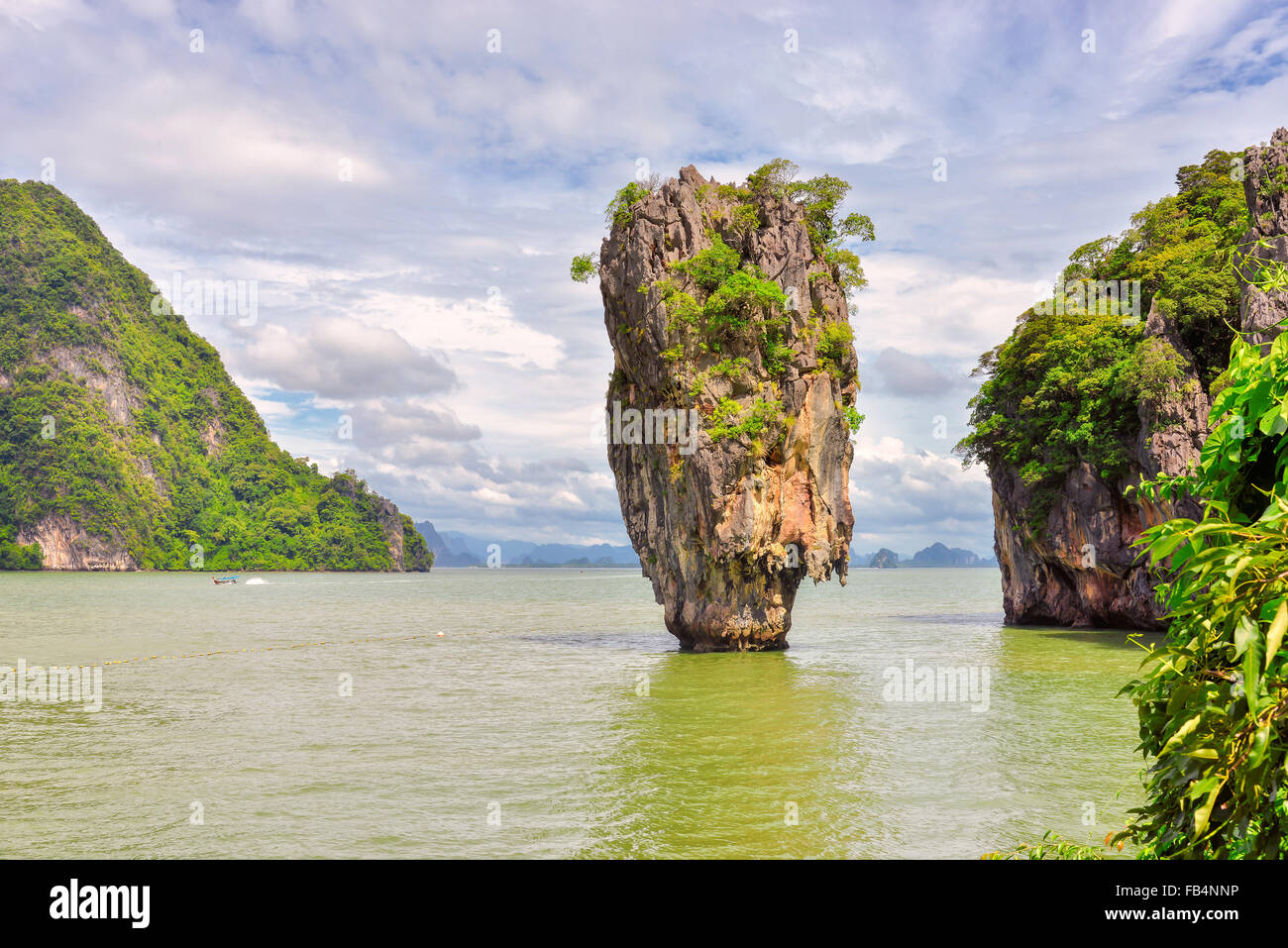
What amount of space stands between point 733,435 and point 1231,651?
84.6 feet

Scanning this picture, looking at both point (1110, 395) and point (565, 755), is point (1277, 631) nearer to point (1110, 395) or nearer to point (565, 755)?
point (565, 755)

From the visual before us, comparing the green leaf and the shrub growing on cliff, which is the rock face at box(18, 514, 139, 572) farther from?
the green leaf

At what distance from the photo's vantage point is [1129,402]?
33.4m

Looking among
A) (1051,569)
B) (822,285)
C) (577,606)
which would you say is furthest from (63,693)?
(577,606)

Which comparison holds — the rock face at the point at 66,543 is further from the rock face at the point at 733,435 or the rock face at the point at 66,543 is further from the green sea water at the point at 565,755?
the rock face at the point at 733,435

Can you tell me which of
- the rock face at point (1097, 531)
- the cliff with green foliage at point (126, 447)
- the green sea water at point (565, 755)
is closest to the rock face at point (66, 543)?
the cliff with green foliage at point (126, 447)

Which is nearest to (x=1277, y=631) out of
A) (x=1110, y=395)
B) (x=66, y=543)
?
(x=1110, y=395)

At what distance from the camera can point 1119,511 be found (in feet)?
117

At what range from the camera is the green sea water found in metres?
11.1

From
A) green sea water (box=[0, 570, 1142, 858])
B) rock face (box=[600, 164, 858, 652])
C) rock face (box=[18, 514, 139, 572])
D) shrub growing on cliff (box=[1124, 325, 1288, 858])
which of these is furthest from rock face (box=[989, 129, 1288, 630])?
rock face (box=[18, 514, 139, 572])

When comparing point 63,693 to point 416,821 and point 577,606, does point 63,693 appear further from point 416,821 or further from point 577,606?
point 577,606

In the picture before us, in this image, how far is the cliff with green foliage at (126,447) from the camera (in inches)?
4820

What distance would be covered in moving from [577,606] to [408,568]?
109 meters

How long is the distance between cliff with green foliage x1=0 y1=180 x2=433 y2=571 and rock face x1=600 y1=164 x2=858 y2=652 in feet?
364
